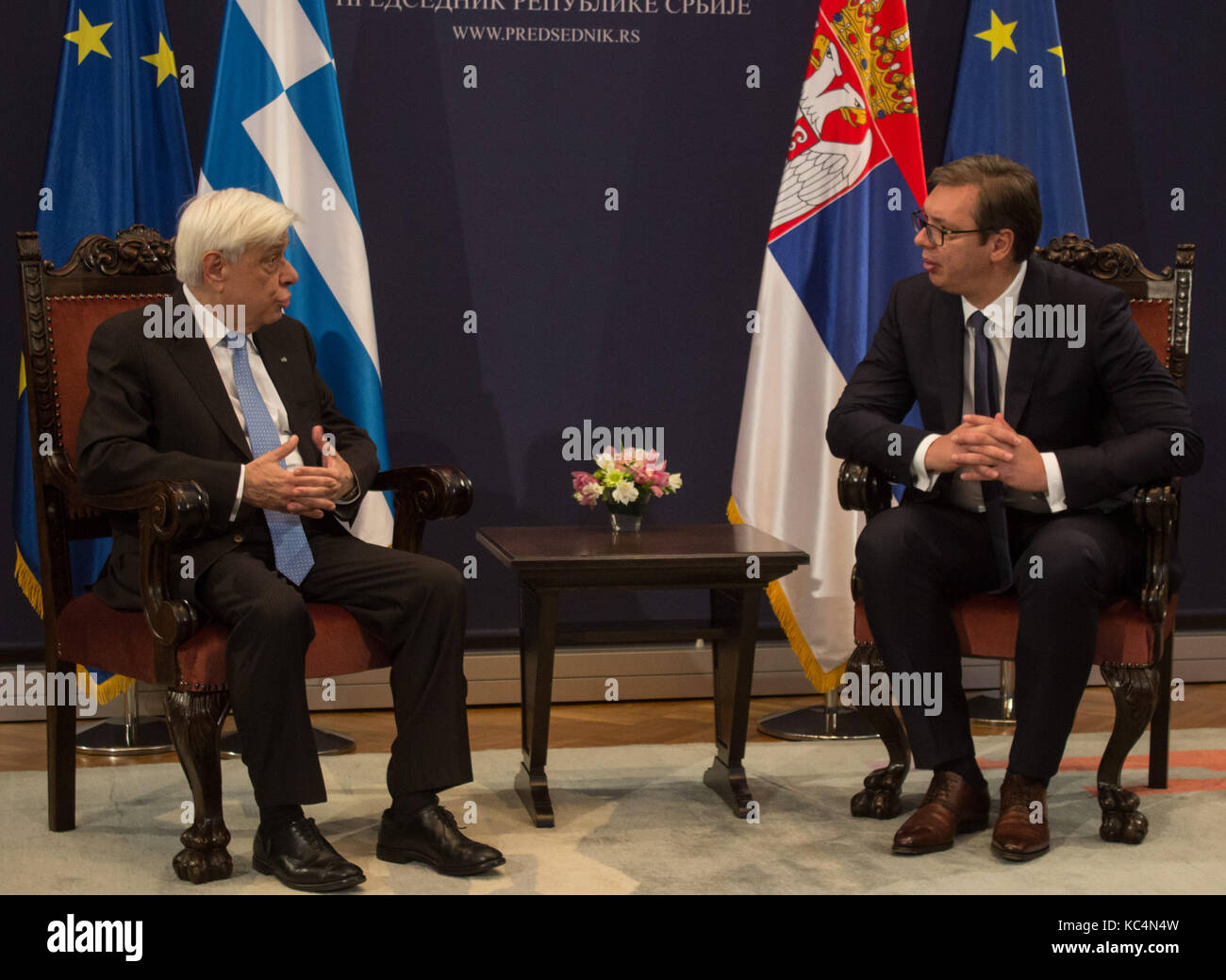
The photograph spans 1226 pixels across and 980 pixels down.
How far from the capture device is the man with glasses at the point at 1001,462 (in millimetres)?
2908

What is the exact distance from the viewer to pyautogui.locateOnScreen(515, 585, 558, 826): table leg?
10.5ft

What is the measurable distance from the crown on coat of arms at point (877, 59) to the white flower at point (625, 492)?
1419 mm

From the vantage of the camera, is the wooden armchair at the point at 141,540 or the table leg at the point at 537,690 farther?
the table leg at the point at 537,690

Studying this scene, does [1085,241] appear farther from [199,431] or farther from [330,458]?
[199,431]

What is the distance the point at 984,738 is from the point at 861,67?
6.53ft

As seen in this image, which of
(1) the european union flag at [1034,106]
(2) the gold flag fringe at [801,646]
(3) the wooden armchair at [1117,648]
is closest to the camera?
(3) the wooden armchair at [1117,648]

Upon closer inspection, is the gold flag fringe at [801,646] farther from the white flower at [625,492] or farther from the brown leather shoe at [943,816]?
the brown leather shoe at [943,816]

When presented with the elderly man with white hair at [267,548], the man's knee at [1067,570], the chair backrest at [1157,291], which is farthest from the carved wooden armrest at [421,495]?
the chair backrest at [1157,291]

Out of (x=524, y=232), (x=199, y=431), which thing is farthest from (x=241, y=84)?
(x=199, y=431)

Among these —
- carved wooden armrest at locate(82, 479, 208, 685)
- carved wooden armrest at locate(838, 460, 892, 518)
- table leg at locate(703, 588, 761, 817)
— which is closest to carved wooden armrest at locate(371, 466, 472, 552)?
carved wooden armrest at locate(82, 479, 208, 685)

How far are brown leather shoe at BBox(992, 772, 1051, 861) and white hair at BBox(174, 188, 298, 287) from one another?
197 centimetres

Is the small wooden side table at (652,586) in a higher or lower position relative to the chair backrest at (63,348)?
lower

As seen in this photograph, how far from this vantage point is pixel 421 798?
2.86 metres

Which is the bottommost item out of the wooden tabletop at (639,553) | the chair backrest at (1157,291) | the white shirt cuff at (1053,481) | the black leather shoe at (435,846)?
the black leather shoe at (435,846)
